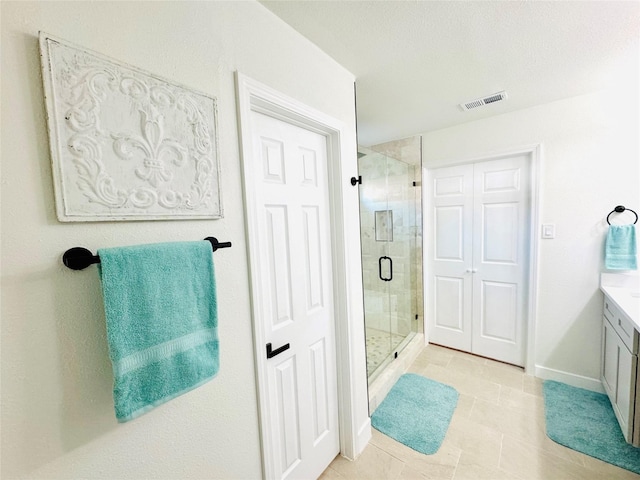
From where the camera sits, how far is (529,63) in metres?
1.55

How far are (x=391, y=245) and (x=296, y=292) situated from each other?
1.75 metres

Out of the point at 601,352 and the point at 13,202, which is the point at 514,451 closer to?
the point at 601,352

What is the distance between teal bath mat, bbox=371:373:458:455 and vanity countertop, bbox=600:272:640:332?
1.32 m

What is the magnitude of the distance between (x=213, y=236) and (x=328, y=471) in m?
1.61

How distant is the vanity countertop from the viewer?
1.67 m

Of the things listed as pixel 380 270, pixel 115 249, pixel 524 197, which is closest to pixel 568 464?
pixel 380 270

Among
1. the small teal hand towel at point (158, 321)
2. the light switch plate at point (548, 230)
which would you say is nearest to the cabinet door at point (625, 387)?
the light switch plate at point (548, 230)

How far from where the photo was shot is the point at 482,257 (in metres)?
2.60

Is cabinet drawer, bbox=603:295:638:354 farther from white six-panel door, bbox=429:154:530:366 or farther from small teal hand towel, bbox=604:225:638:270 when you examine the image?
white six-panel door, bbox=429:154:530:366

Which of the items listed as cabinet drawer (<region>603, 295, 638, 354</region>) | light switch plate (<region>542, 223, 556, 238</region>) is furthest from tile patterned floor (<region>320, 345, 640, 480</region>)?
light switch plate (<region>542, 223, 556, 238</region>)

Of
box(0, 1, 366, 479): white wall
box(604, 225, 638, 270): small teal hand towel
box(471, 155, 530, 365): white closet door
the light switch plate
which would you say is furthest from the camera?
box(471, 155, 530, 365): white closet door

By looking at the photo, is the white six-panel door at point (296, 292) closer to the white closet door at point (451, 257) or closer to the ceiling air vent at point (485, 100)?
the ceiling air vent at point (485, 100)

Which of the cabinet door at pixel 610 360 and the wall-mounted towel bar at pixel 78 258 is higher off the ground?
the wall-mounted towel bar at pixel 78 258

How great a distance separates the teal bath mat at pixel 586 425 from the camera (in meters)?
1.53
